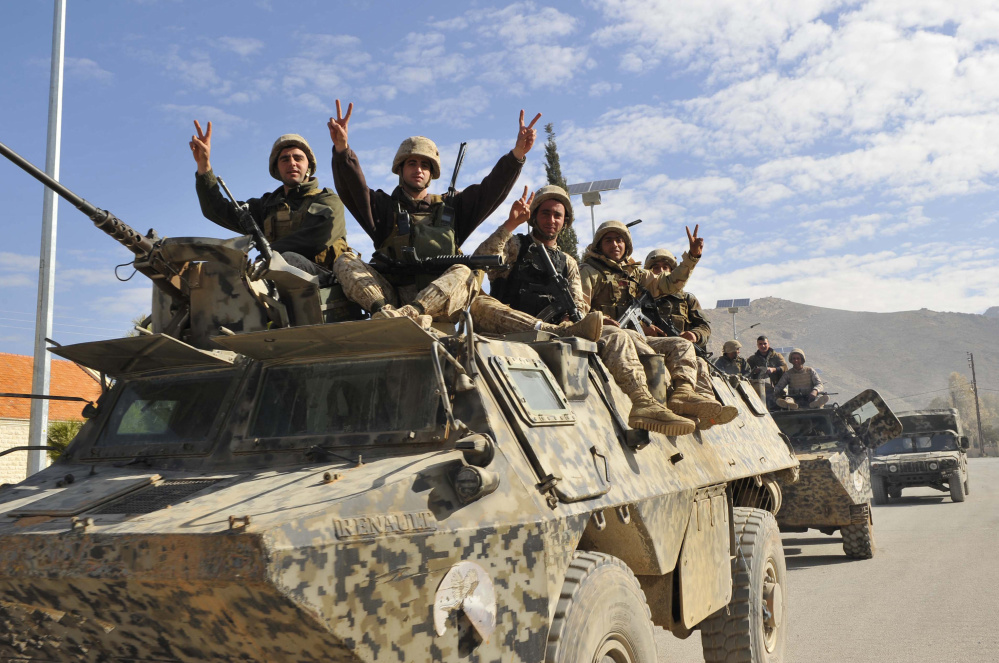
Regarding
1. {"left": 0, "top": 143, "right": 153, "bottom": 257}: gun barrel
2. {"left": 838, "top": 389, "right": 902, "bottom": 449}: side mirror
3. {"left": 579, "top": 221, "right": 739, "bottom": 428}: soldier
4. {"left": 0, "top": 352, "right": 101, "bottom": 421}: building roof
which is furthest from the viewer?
{"left": 0, "top": 352, "right": 101, "bottom": 421}: building roof

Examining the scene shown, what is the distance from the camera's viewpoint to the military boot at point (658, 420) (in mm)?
4793

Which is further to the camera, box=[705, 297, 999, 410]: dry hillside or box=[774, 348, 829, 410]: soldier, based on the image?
box=[705, 297, 999, 410]: dry hillside

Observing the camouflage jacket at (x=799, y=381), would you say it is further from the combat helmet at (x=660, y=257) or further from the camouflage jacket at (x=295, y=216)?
the camouflage jacket at (x=295, y=216)

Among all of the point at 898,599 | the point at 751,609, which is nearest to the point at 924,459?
the point at 898,599

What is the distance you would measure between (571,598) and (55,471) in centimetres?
258

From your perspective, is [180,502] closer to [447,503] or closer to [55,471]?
[447,503]

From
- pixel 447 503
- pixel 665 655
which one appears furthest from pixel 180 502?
pixel 665 655

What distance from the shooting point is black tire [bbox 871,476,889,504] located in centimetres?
2002

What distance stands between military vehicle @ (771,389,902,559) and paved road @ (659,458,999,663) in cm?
45

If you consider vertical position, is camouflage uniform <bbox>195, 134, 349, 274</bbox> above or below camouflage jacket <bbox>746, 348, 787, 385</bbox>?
above

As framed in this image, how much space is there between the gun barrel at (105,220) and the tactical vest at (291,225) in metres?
1.09

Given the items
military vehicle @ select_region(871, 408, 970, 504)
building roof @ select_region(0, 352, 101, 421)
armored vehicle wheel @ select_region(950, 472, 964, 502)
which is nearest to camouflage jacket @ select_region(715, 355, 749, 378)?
military vehicle @ select_region(871, 408, 970, 504)

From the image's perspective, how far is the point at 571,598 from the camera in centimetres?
357

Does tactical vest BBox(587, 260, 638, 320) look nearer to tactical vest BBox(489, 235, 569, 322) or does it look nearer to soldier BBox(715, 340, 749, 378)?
tactical vest BBox(489, 235, 569, 322)
